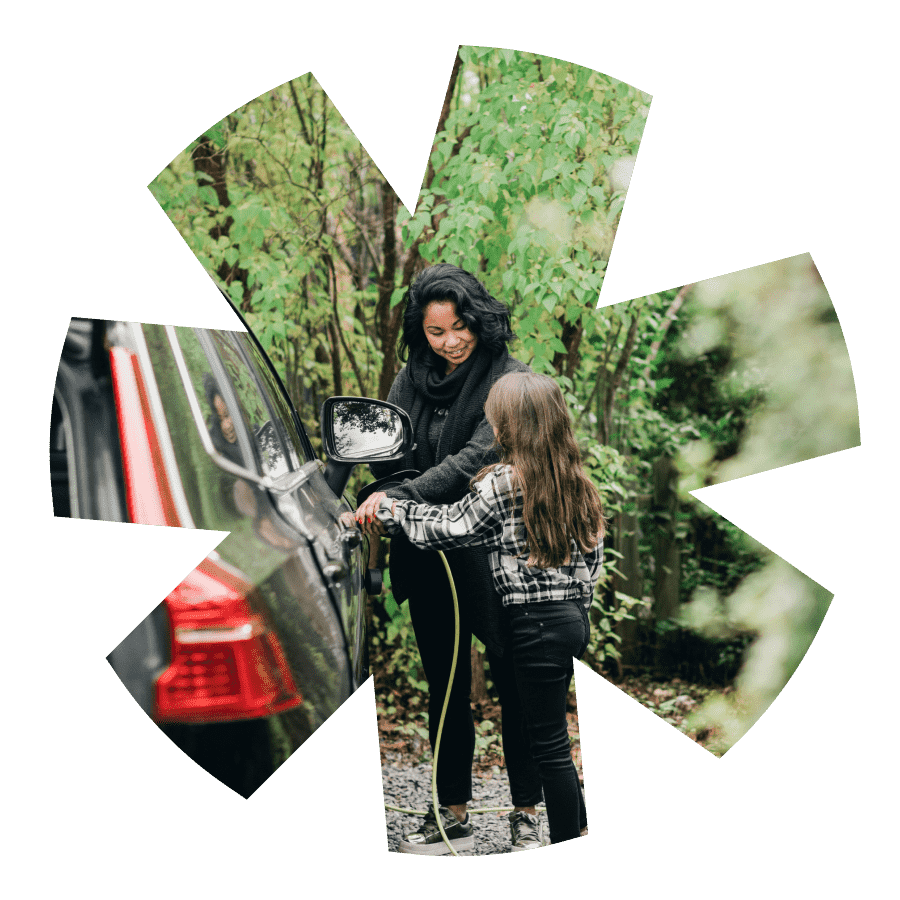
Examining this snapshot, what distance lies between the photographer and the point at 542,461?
3.56 m

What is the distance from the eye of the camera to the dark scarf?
360cm

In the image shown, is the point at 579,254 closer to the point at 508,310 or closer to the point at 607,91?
the point at 508,310

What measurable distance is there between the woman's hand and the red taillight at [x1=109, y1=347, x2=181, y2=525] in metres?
0.66

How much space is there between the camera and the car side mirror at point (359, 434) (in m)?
3.64

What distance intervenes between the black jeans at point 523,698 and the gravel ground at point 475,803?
0.04 m

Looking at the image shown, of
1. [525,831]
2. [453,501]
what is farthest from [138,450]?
[525,831]

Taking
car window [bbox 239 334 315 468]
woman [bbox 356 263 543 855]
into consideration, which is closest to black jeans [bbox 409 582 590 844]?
woman [bbox 356 263 543 855]

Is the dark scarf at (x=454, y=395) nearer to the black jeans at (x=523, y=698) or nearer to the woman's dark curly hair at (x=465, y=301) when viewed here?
the woman's dark curly hair at (x=465, y=301)

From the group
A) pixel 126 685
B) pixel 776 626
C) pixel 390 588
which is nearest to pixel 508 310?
pixel 390 588

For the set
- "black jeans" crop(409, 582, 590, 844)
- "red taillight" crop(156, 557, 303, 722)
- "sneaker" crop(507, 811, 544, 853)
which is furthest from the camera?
"sneaker" crop(507, 811, 544, 853)

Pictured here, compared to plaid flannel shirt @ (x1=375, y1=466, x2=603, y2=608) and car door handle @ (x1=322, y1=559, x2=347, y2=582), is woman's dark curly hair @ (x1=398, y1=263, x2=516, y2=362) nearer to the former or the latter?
plaid flannel shirt @ (x1=375, y1=466, x2=603, y2=608)

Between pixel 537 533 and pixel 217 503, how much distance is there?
1.16 metres

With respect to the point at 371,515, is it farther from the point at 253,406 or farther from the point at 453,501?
the point at 253,406

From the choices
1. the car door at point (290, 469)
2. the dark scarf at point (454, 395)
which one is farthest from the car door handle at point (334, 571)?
the dark scarf at point (454, 395)
